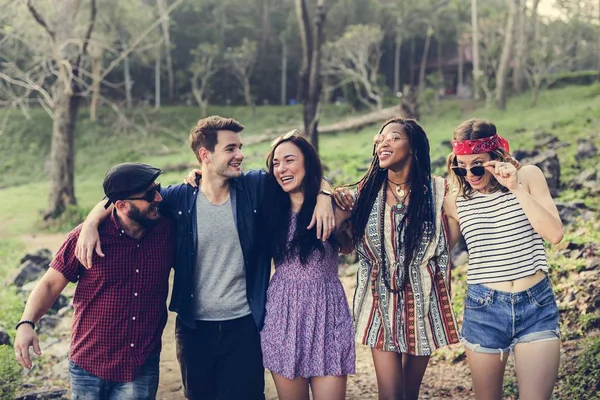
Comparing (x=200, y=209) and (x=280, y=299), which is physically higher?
(x=200, y=209)

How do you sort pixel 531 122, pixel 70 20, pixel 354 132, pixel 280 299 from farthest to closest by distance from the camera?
1. pixel 354 132
2. pixel 531 122
3. pixel 70 20
4. pixel 280 299

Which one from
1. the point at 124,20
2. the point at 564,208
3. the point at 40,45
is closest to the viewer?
the point at 564,208

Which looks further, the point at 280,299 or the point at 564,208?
the point at 564,208

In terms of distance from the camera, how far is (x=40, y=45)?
19344 mm

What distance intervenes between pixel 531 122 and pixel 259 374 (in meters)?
13.6

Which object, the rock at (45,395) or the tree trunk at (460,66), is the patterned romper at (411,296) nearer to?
the rock at (45,395)

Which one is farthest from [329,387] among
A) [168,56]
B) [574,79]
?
[168,56]

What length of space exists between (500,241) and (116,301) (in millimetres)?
1838

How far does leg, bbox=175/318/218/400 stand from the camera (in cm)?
329

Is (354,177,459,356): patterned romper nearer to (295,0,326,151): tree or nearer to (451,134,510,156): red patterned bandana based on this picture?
(451,134,510,156): red patterned bandana

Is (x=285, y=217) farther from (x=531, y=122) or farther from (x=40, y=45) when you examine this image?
(x=40, y=45)

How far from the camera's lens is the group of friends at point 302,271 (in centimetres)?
298

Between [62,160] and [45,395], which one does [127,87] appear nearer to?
[62,160]

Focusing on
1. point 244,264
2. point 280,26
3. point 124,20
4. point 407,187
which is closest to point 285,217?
point 244,264
